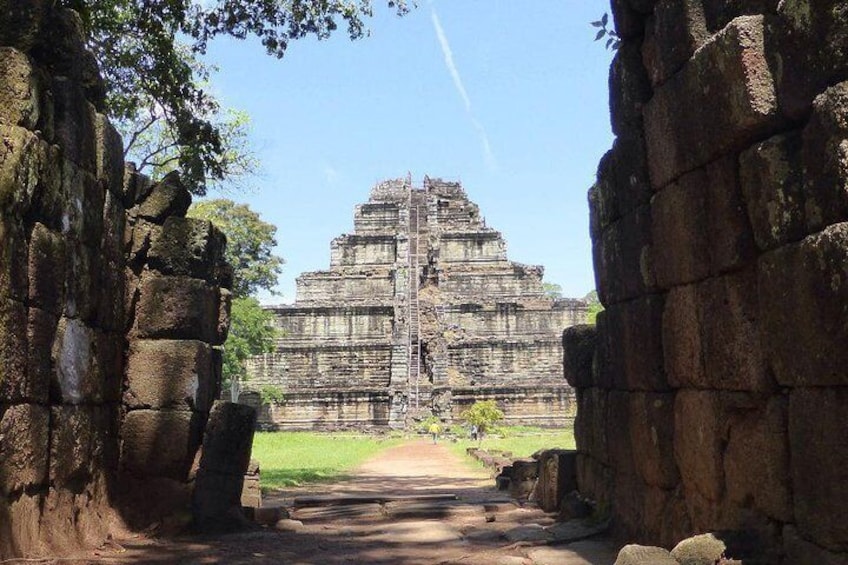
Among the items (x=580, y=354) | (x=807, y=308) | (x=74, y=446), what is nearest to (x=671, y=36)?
(x=807, y=308)

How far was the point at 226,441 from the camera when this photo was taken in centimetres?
764

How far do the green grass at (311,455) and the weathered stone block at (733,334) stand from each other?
9.28 m

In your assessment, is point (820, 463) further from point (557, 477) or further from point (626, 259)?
point (557, 477)

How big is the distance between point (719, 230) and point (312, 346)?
33.7 meters

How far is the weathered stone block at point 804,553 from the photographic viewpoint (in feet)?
11.5

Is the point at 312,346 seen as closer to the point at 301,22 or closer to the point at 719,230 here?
the point at 301,22

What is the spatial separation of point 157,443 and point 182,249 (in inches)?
71.5

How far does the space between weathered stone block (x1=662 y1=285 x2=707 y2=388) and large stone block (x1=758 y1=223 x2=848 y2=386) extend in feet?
2.70

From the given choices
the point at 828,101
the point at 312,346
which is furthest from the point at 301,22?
the point at 312,346

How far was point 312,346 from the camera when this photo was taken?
3756cm

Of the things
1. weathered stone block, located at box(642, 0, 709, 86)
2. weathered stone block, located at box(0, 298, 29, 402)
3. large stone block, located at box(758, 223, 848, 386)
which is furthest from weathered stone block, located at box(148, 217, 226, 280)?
large stone block, located at box(758, 223, 848, 386)

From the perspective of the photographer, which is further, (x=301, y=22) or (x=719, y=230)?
(x=301, y=22)

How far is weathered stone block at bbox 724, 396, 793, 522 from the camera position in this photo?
4.07 metres

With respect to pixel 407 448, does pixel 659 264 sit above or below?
above
